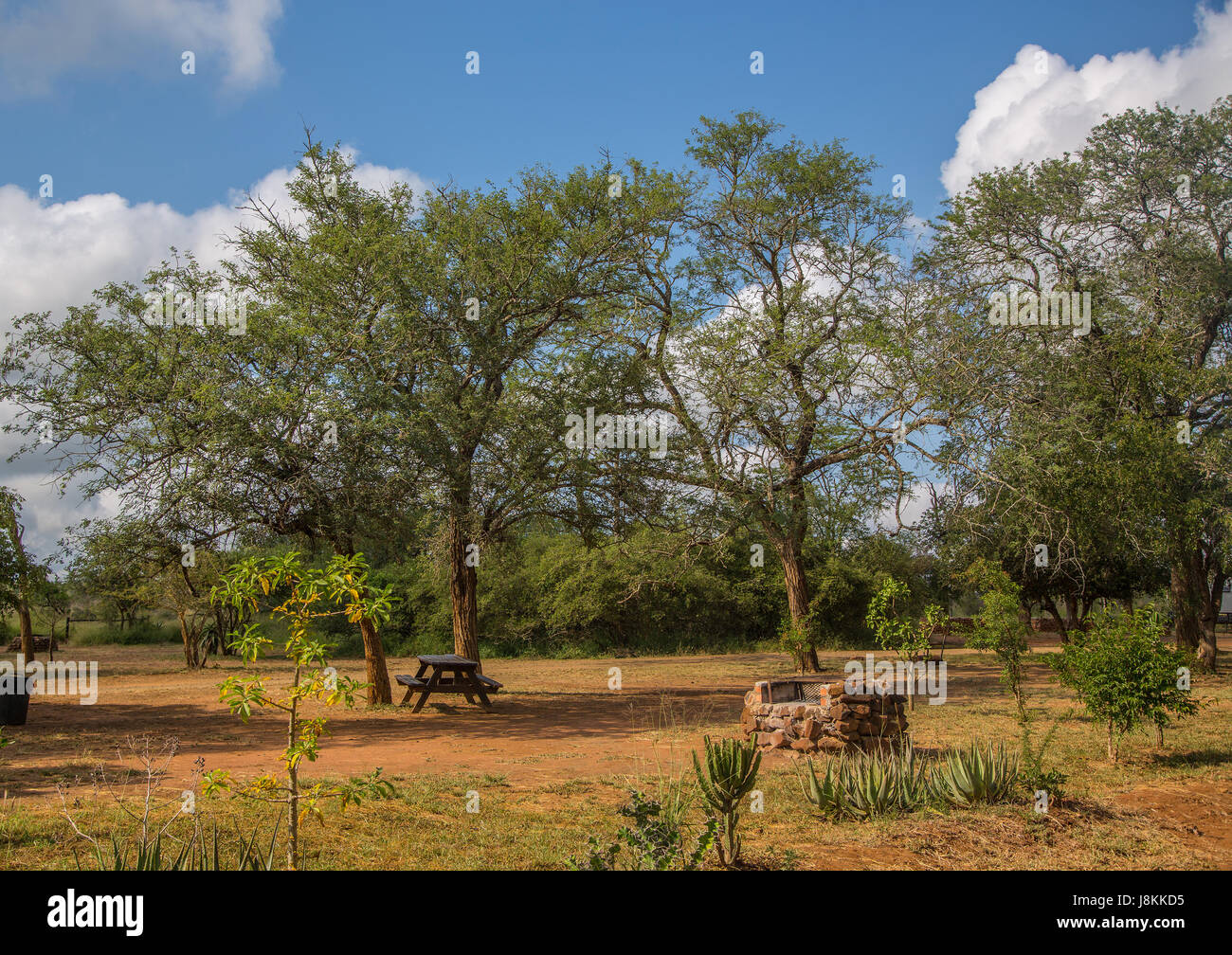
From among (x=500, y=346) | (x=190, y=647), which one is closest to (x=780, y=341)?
(x=500, y=346)

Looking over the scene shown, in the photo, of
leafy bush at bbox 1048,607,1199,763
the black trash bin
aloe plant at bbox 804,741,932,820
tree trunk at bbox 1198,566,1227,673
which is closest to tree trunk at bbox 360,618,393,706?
the black trash bin

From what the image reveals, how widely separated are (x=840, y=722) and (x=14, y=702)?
11.2 m

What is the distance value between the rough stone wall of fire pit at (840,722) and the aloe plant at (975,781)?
2.45 metres

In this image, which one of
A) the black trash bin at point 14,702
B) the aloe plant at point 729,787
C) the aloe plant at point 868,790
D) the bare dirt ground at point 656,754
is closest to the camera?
the aloe plant at point 729,787

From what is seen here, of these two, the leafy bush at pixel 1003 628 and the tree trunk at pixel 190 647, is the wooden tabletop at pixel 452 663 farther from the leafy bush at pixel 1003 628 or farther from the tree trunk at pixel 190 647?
the tree trunk at pixel 190 647

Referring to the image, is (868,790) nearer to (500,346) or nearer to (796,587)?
(500,346)

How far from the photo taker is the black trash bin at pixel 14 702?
1187 cm

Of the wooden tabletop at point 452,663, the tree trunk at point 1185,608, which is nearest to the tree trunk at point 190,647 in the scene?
the wooden tabletop at point 452,663

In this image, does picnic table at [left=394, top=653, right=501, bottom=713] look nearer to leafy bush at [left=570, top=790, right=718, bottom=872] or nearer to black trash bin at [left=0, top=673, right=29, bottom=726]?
black trash bin at [left=0, top=673, right=29, bottom=726]

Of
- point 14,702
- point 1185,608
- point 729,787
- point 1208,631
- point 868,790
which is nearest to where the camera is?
point 729,787

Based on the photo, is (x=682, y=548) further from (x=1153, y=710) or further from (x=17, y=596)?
(x=17, y=596)

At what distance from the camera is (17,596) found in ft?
41.7

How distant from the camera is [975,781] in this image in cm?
737

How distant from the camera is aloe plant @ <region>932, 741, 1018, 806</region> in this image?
7344 mm
